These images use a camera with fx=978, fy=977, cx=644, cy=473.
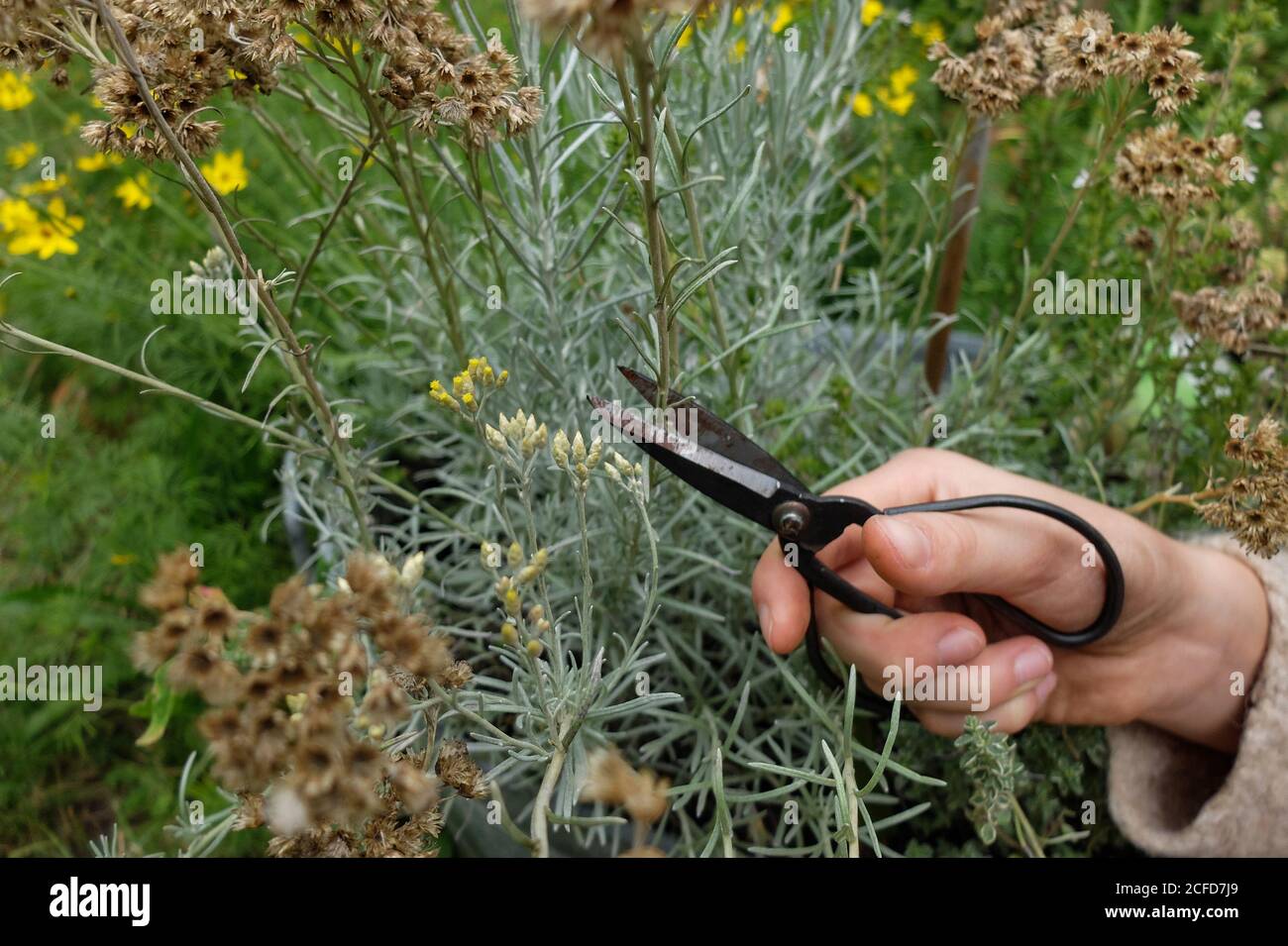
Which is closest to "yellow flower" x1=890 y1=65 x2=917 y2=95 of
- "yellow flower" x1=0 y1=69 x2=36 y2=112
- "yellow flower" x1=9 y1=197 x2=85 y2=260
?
"yellow flower" x1=9 y1=197 x2=85 y2=260

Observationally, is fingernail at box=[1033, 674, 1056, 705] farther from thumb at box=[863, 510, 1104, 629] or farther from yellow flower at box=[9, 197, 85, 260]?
yellow flower at box=[9, 197, 85, 260]

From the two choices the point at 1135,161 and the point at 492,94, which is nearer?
the point at 492,94

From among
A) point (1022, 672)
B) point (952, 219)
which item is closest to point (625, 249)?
point (1022, 672)

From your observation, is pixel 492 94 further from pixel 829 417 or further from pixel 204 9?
pixel 829 417

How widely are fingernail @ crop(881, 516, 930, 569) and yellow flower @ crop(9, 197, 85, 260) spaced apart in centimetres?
126

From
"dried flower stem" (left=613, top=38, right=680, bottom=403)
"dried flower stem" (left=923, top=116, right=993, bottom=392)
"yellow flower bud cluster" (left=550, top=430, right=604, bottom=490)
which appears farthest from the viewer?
"dried flower stem" (left=923, top=116, right=993, bottom=392)

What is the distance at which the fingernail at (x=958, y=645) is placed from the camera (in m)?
0.90

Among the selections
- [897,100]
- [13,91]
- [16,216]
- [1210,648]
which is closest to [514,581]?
[1210,648]

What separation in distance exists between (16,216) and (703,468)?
137 cm

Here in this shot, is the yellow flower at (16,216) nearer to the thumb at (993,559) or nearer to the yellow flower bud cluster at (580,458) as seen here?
the yellow flower bud cluster at (580,458)

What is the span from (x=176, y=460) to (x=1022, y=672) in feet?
4.20

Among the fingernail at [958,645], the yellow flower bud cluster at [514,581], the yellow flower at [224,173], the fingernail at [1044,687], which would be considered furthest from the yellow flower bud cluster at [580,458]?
the yellow flower at [224,173]

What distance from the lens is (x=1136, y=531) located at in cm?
Answer: 94

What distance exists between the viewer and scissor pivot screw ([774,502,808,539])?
82 cm
